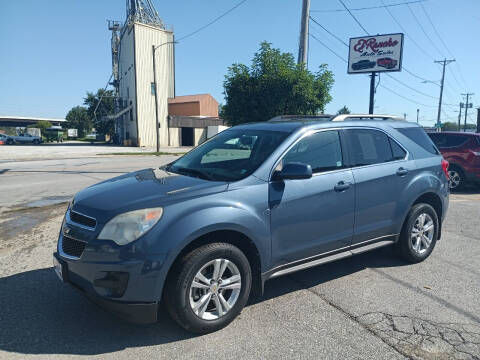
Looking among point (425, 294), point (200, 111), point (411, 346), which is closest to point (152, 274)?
point (411, 346)

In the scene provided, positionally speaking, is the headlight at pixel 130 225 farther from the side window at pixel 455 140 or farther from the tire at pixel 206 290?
the side window at pixel 455 140

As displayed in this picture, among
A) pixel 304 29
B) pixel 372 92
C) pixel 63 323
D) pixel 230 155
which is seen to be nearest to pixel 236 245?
pixel 230 155

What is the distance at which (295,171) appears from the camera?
328 cm

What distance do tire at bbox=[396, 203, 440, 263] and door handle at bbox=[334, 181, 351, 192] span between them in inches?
48.9

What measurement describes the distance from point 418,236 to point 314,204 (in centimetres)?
196

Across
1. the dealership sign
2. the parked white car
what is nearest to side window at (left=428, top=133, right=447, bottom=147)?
the dealership sign

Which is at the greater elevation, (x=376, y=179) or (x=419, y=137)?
(x=419, y=137)

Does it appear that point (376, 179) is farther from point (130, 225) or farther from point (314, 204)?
point (130, 225)

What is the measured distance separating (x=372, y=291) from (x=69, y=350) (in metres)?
2.88

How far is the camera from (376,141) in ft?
14.4

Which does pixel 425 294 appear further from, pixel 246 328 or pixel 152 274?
pixel 152 274

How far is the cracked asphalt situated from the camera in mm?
2799

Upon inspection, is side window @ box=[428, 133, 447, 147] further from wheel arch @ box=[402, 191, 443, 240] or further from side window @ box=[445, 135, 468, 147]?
wheel arch @ box=[402, 191, 443, 240]

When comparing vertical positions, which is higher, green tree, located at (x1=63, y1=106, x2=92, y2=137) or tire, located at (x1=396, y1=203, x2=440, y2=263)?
green tree, located at (x1=63, y1=106, x2=92, y2=137)
